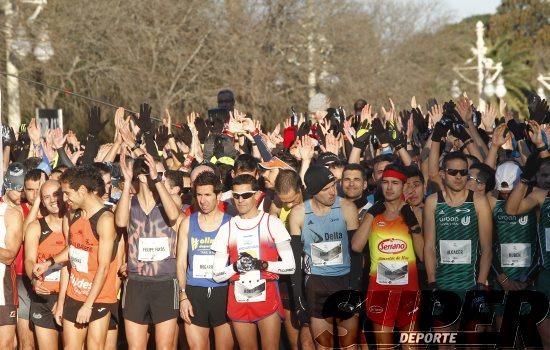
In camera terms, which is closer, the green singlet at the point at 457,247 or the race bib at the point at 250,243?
the race bib at the point at 250,243

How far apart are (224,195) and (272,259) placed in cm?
136

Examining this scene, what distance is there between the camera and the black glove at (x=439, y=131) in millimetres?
11680

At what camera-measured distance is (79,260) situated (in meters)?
10.1

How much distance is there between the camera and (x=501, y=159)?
11.3 m

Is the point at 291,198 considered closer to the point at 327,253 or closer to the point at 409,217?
the point at 327,253

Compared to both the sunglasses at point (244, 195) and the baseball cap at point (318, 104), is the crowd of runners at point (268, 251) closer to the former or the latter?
the sunglasses at point (244, 195)

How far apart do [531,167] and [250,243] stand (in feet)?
7.53

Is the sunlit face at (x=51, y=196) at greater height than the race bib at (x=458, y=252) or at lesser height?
greater

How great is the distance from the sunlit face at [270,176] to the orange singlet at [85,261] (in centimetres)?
168

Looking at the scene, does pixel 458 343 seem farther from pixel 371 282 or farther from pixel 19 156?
pixel 19 156

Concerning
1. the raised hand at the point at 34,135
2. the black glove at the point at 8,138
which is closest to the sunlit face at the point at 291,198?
the raised hand at the point at 34,135

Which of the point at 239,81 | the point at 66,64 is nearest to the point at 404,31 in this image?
the point at 239,81

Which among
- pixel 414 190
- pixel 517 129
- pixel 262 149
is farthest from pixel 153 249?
pixel 517 129

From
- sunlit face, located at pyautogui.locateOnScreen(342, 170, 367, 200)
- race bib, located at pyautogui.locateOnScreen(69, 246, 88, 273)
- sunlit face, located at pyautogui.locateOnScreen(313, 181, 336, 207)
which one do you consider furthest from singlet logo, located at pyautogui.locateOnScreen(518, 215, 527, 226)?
race bib, located at pyautogui.locateOnScreen(69, 246, 88, 273)
